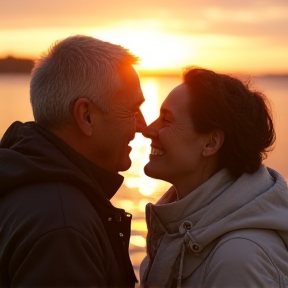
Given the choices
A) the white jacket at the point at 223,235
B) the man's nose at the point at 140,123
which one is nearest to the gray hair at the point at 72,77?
the man's nose at the point at 140,123

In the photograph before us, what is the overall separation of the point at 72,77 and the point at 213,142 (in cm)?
72

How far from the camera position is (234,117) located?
3.49m

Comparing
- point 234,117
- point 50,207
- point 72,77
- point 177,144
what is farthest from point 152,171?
point 50,207

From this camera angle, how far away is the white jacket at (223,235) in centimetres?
315

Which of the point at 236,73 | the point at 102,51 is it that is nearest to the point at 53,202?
the point at 102,51

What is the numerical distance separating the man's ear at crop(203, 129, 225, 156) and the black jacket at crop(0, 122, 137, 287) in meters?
0.42

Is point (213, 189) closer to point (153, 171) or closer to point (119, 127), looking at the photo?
point (153, 171)

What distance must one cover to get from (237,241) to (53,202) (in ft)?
2.41

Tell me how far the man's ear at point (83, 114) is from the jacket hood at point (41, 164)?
0.32ft

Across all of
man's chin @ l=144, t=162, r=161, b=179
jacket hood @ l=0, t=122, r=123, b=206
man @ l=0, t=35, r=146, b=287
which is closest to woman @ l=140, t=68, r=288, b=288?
man's chin @ l=144, t=162, r=161, b=179

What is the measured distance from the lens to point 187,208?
3555mm

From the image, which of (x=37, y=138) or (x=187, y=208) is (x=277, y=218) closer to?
(x=187, y=208)

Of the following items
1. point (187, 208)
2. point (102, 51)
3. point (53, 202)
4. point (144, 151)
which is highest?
point (102, 51)

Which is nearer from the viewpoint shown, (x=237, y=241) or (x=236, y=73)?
(x=237, y=241)
